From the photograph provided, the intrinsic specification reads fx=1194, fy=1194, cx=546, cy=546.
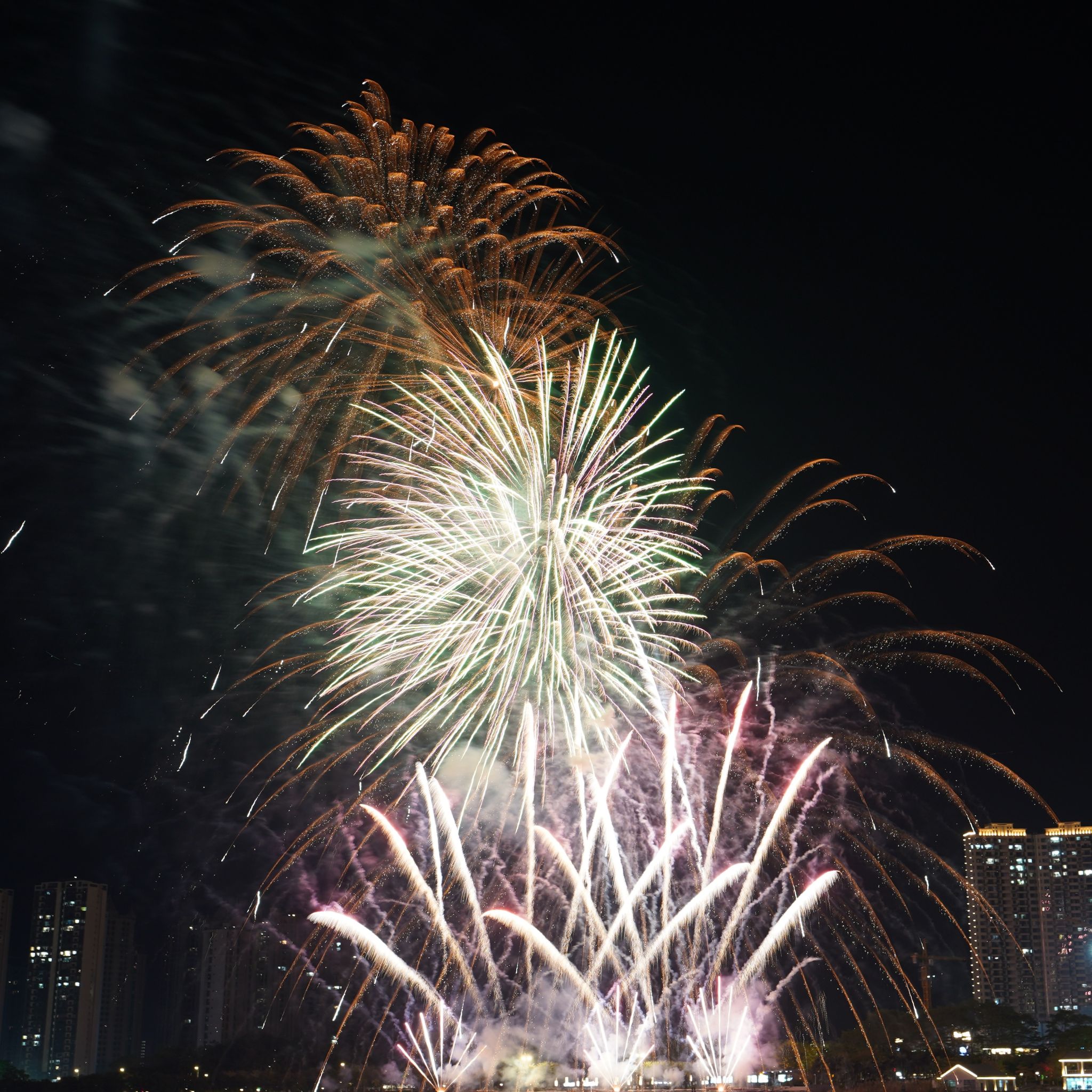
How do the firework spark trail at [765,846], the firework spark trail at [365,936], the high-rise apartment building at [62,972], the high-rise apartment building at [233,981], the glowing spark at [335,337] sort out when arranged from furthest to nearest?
the high-rise apartment building at [62,972] → the high-rise apartment building at [233,981] → the firework spark trail at [365,936] → the firework spark trail at [765,846] → the glowing spark at [335,337]

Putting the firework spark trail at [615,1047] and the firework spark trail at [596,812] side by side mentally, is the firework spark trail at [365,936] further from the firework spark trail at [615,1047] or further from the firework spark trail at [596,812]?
the firework spark trail at [615,1047]

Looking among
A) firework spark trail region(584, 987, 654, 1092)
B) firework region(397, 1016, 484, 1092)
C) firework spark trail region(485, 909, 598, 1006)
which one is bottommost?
firework region(397, 1016, 484, 1092)

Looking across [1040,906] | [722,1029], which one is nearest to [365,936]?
[722,1029]

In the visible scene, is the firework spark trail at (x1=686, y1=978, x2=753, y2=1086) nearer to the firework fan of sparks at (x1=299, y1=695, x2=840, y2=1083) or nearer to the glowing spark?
the firework fan of sparks at (x1=299, y1=695, x2=840, y2=1083)

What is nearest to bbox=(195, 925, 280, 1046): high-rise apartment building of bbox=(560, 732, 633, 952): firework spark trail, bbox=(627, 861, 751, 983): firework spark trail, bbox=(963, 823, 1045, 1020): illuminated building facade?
Result: bbox=(963, 823, 1045, 1020): illuminated building facade

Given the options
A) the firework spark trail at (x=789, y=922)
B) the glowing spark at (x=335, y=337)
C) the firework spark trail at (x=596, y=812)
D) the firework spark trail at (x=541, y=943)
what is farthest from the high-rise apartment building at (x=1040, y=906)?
the glowing spark at (x=335, y=337)

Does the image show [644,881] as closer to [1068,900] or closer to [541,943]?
[541,943]
